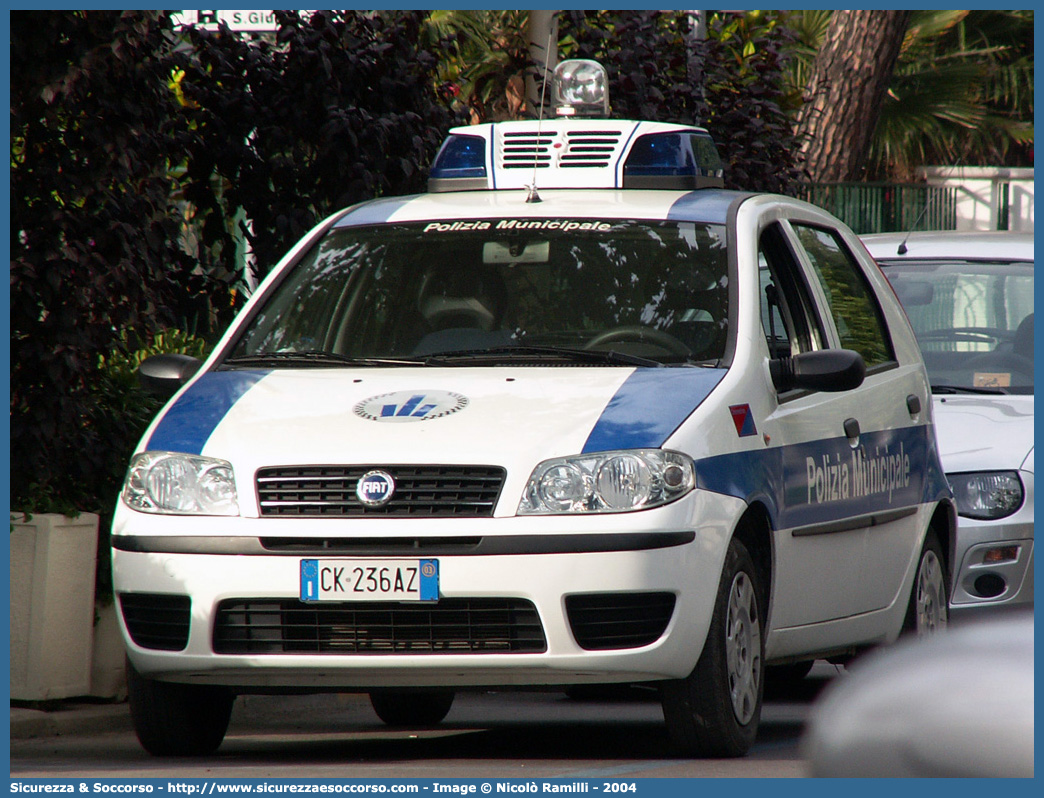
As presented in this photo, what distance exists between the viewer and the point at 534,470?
573 centimetres

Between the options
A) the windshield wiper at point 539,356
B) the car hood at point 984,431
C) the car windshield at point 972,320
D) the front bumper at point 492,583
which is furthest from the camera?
the car windshield at point 972,320

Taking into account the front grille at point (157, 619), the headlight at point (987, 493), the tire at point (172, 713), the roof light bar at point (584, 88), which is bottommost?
the tire at point (172, 713)

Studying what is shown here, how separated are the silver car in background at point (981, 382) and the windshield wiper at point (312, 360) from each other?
2.77 m

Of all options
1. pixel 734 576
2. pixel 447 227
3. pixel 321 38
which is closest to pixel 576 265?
pixel 447 227

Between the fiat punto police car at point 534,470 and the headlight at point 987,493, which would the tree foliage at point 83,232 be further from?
the headlight at point 987,493

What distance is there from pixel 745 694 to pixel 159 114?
3.81m

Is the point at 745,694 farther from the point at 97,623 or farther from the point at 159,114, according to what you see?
the point at 159,114

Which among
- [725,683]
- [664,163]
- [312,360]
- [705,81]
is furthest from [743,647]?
[705,81]

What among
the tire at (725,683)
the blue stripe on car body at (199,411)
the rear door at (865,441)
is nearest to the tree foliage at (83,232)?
the blue stripe on car body at (199,411)

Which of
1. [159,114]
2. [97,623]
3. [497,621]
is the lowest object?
[97,623]

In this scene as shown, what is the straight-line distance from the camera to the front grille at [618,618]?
5711 millimetres

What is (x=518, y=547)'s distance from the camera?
5.66 meters

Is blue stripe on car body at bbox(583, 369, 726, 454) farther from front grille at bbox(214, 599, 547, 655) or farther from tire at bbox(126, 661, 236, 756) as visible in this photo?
tire at bbox(126, 661, 236, 756)

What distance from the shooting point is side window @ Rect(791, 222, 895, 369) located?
24.7ft
